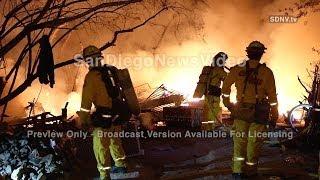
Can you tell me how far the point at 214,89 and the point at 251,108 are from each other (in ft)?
14.6

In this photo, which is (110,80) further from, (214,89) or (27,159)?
(214,89)

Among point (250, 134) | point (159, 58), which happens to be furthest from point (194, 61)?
point (250, 134)

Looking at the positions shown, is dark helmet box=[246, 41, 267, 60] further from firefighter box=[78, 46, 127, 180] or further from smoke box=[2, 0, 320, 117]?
smoke box=[2, 0, 320, 117]

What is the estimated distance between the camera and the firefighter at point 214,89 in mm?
11109

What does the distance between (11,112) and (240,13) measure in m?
12.0

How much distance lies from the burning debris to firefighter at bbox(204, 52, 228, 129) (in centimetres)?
434

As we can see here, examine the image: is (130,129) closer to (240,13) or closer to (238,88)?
(238,88)

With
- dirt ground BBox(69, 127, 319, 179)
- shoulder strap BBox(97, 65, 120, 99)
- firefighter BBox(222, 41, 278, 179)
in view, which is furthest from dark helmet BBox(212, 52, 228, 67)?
shoulder strap BBox(97, 65, 120, 99)

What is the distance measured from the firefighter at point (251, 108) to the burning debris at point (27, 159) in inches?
135

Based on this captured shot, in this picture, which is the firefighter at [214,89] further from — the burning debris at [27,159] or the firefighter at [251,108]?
the burning debris at [27,159]

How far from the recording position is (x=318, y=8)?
60.4 feet

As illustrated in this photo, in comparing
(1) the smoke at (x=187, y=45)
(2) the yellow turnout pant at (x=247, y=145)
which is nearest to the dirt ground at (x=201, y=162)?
(2) the yellow turnout pant at (x=247, y=145)

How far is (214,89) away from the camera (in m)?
11.2

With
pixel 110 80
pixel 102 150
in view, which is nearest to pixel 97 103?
pixel 110 80
